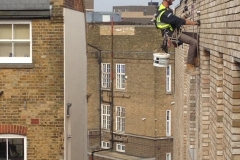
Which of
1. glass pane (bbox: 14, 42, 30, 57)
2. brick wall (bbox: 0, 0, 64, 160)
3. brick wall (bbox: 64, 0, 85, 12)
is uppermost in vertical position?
brick wall (bbox: 64, 0, 85, 12)

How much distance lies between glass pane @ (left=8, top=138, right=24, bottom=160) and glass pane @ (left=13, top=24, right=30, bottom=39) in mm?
2729

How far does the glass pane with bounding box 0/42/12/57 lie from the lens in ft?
52.0

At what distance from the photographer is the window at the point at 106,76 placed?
4266cm

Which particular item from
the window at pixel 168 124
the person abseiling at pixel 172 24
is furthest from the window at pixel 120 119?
the person abseiling at pixel 172 24

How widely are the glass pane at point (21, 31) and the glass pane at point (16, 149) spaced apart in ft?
8.95

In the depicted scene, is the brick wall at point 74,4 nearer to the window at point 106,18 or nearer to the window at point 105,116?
the window at point 105,116

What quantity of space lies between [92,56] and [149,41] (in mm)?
4513

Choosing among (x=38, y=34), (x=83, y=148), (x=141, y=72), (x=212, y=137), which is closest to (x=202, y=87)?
(x=212, y=137)

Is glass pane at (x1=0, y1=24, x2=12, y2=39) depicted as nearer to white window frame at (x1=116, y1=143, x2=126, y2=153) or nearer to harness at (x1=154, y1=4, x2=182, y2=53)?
harness at (x1=154, y1=4, x2=182, y2=53)

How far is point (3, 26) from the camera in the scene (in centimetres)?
1581

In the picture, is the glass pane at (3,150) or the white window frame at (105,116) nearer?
the glass pane at (3,150)

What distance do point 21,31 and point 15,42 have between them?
33cm

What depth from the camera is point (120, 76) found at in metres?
42.4

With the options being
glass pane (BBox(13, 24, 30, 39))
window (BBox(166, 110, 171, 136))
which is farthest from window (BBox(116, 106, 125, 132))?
glass pane (BBox(13, 24, 30, 39))
